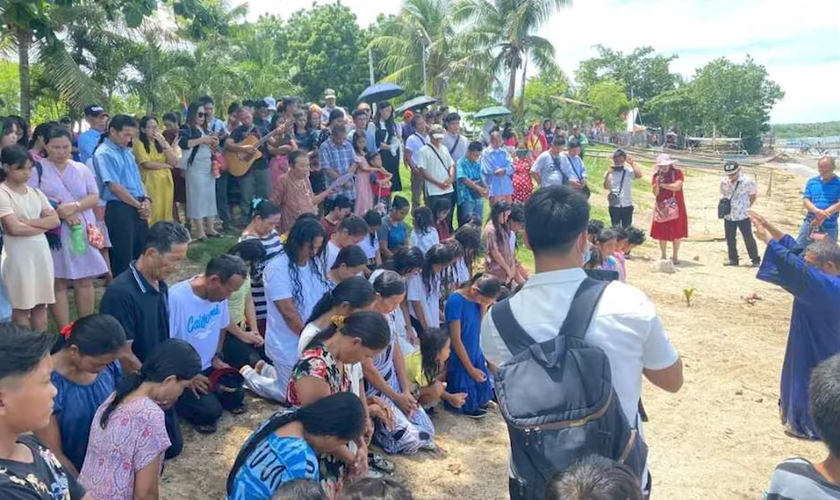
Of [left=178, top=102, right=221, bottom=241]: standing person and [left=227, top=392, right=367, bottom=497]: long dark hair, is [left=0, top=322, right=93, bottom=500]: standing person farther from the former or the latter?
[left=178, top=102, right=221, bottom=241]: standing person

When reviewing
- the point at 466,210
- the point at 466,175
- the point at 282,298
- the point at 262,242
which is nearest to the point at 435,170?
the point at 466,175

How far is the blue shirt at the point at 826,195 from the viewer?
9781 millimetres

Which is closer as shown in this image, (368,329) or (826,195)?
(368,329)

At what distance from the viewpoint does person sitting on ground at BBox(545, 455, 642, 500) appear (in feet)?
6.34

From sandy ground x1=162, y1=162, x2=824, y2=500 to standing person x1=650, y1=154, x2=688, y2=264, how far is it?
2.06 m

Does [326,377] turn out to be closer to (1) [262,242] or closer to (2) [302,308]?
(2) [302,308]

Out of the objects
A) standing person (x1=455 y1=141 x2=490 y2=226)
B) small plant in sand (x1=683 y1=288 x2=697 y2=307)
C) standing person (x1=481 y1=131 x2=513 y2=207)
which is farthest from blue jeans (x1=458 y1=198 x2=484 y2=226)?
small plant in sand (x1=683 y1=288 x2=697 y2=307)

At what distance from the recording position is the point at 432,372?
223 inches

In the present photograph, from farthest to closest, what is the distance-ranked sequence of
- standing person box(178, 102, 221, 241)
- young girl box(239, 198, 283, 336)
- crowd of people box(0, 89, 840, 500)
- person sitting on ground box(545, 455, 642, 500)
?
standing person box(178, 102, 221, 241) → young girl box(239, 198, 283, 336) → crowd of people box(0, 89, 840, 500) → person sitting on ground box(545, 455, 642, 500)

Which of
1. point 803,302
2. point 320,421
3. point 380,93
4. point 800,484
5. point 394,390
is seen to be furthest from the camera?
point 380,93

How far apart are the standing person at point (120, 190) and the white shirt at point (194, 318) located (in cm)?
200

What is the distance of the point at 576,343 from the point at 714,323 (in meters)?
7.36

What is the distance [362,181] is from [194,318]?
4.48m

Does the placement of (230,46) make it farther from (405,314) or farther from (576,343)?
(576,343)
